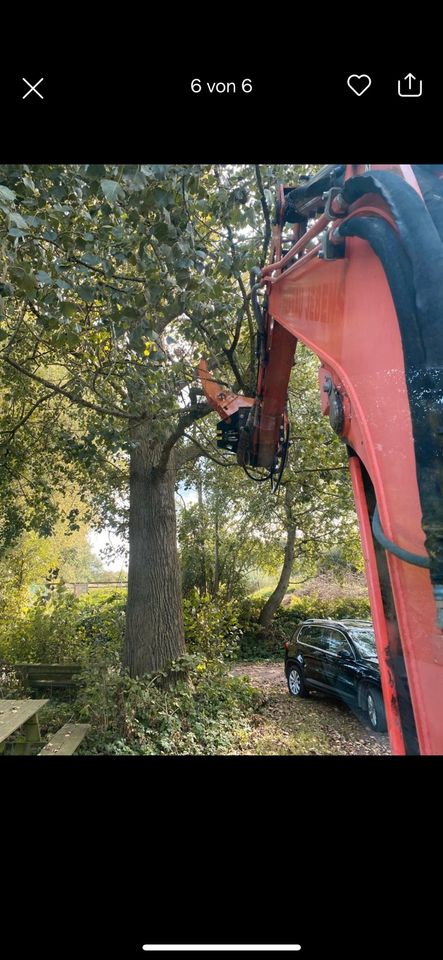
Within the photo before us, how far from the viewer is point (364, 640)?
4.82 feet

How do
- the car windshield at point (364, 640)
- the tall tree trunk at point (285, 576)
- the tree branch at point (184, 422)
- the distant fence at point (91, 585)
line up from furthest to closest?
the tall tree trunk at point (285, 576) → the tree branch at point (184, 422) → the distant fence at point (91, 585) → the car windshield at point (364, 640)

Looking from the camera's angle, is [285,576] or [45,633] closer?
[45,633]

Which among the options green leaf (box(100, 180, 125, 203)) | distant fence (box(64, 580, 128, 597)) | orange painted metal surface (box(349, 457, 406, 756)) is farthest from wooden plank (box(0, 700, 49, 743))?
green leaf (box(100, 180, 125, 203))

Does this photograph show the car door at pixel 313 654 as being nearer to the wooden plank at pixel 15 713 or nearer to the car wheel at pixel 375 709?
the car wheel at pixel 375 709

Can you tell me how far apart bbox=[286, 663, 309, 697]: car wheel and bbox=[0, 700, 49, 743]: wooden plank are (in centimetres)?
136

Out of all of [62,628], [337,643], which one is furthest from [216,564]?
[337,643]

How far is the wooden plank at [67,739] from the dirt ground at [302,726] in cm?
86

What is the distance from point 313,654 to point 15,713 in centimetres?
152
